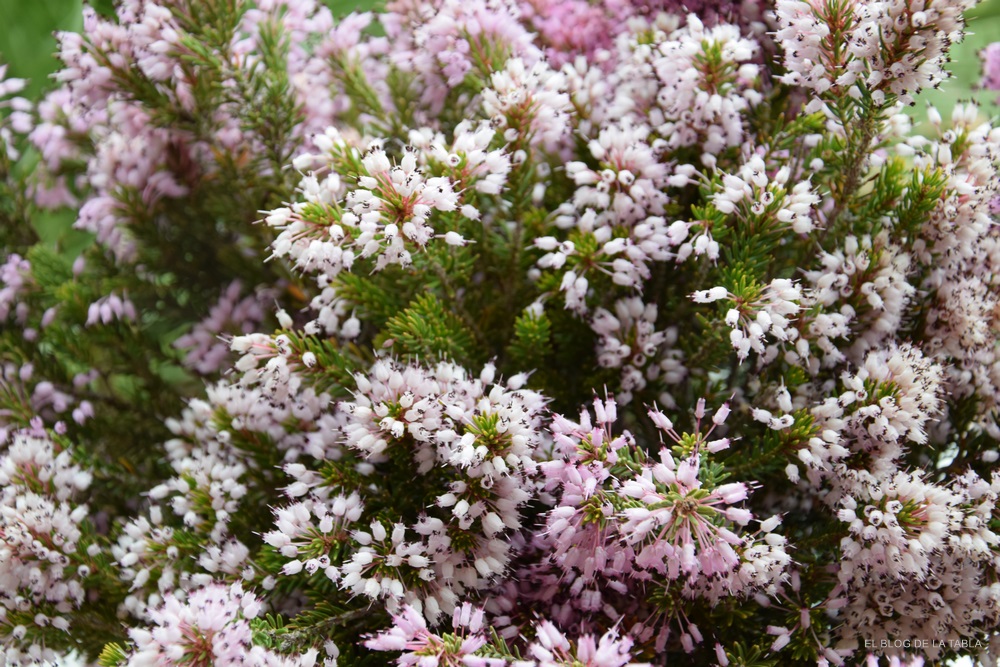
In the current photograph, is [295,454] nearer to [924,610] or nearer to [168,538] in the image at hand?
[168,538]

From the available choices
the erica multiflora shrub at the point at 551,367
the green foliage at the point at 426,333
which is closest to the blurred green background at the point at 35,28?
the erica multiflora shrub at the point at 551,367

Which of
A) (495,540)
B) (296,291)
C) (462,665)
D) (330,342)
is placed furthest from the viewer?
(296,291)

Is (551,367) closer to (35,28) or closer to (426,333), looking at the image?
(426,333)

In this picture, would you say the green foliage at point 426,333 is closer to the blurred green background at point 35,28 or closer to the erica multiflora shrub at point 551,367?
the erica multiflora shrub at point 551,367

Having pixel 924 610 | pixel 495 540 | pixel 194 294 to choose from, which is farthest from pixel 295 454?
pixel 924 610

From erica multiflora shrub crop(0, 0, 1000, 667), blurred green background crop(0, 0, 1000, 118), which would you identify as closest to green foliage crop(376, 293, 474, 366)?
erica multiflora shrub crop(0, 0, 1000, 667)

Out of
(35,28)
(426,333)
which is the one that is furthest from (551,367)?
(35,28)

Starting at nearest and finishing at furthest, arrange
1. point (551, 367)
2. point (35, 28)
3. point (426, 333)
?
point (426, 333) < point (551, 367) < point (35, 28)

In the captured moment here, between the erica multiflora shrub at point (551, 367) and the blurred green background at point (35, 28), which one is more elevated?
the blurred green background at point (35, 28)
